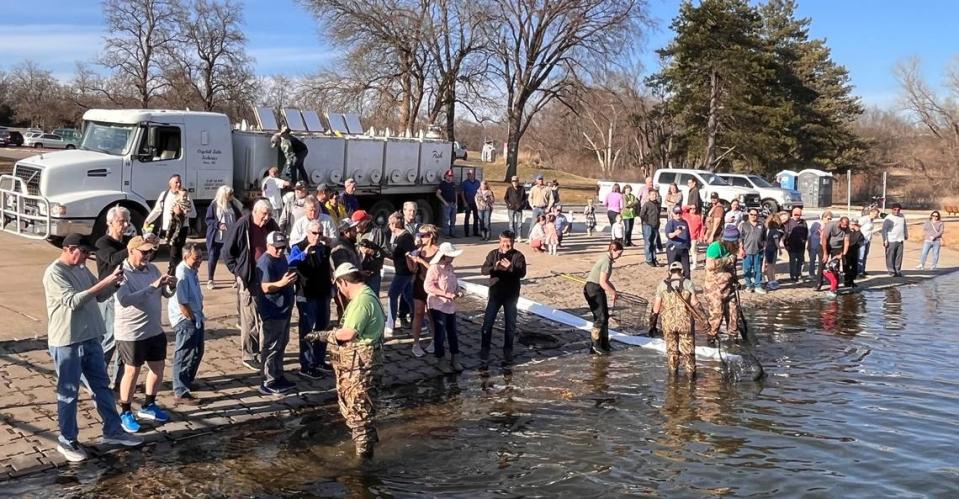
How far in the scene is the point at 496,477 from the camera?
6.79 metres

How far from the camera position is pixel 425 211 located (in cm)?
2047

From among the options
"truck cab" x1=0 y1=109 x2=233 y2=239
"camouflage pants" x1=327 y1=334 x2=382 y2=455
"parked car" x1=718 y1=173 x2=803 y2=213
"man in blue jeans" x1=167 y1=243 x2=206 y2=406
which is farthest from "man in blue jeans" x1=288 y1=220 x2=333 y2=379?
"parked car" x1=718 y1=173 x2=803 y2=213

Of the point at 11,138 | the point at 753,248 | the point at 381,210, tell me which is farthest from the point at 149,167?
the point at 11,138

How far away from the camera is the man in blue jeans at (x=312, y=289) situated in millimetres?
8789

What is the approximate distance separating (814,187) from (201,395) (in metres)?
39.5

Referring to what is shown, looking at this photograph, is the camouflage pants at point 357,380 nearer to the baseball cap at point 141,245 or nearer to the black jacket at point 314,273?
the baseball cap at point 141,245

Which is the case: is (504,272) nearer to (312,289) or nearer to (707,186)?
(312,289)

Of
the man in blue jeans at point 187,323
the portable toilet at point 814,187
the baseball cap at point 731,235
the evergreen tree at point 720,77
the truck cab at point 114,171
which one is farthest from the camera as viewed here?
the evergreen tree at point 720,77

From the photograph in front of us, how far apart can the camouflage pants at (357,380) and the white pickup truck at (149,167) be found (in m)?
9.34

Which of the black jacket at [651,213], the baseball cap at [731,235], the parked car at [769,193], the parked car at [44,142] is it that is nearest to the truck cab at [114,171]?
the black jacket at [651,213]

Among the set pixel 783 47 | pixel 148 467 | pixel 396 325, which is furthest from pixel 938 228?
pixel 783 47

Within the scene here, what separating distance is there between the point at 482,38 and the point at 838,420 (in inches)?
1345

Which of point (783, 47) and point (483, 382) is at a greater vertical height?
point (783, 47)

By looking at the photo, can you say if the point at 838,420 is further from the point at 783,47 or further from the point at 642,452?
the point at 783,47
